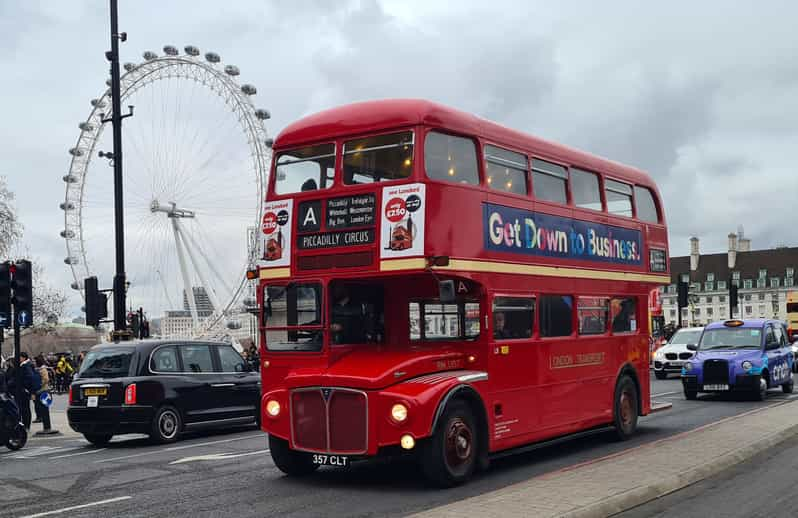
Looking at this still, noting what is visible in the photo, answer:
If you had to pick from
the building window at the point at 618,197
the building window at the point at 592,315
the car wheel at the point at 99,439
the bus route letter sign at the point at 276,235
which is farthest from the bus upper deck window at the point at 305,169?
the car wheel at the point at 99,439

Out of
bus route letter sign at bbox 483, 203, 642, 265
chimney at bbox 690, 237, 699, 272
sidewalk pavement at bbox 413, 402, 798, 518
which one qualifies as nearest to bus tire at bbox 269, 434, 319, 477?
sidewalk pavement at bbox 413, 402, 798, 518

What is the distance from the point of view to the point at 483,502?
342 inches

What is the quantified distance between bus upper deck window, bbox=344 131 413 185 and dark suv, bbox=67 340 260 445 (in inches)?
278

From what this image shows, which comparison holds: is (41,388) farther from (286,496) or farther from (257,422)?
(286,496)

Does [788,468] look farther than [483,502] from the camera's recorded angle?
Yes

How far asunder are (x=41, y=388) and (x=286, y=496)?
12515 mm

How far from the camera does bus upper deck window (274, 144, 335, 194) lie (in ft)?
37.2

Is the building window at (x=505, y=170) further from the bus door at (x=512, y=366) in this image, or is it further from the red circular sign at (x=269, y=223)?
the red circular sign at (x=269, y=223)

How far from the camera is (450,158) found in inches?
435

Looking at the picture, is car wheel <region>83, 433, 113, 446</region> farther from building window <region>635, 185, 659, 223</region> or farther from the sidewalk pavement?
building window <region>635, 185, 659, 223</region>

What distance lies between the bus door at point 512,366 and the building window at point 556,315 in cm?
33

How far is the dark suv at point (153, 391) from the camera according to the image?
1616 cm

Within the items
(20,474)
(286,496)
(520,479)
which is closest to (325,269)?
(286,496)

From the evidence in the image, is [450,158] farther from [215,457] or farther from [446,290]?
[215,457]
